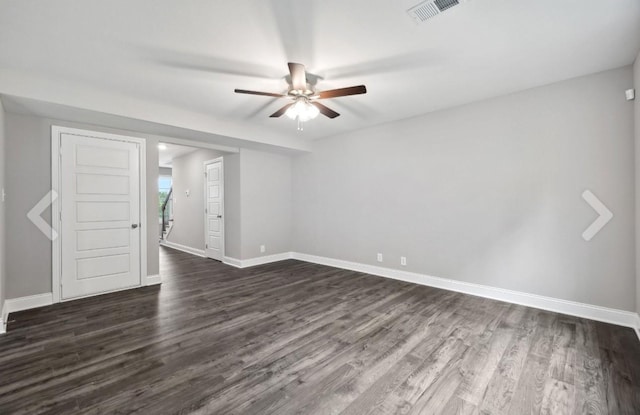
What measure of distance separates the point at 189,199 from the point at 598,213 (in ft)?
25.5

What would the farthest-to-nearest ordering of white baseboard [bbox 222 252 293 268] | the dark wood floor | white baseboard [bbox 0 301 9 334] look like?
white baseboard [bbox 222 252 293 268] < white baseboard [bbox 0 301 9 334] < the dark wood floor

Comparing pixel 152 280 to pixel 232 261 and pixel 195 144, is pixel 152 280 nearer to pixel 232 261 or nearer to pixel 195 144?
pixel 232 261

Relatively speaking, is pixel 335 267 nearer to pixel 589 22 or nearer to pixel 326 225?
pixel 326 225

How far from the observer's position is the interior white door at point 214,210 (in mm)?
6194

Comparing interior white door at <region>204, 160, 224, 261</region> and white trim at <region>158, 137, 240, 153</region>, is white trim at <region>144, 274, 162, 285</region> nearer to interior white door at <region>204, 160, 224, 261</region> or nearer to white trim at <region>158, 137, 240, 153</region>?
interior white door at <region>204, 160, 224, 261</region>

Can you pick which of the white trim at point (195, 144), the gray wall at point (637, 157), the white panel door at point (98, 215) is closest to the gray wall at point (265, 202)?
the white trim at point (195, 144)

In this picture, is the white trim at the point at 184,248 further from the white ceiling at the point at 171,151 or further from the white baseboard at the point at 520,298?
the white baseboard at the point at 520,298

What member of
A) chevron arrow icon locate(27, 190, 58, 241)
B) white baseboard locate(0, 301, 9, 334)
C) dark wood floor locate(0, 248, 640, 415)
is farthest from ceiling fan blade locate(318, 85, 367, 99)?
white baseboard locate(0, 301, 9, 334)

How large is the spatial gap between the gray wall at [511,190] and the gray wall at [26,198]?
14.8 ft

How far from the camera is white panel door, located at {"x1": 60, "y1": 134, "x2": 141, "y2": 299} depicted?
151 inches

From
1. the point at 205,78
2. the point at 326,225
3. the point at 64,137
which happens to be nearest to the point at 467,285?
the point at 326,225

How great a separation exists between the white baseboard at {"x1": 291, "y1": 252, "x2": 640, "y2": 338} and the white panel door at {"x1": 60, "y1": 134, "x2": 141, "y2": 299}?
3.83 metres

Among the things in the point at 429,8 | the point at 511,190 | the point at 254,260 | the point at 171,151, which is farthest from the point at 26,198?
the point at 511,190

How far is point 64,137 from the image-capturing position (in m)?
3.77
